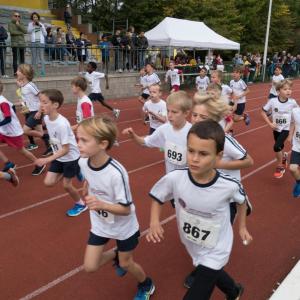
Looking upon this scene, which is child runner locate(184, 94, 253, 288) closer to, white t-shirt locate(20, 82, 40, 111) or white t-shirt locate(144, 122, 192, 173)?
white t-shirt locate(144, 122, 192, 173)

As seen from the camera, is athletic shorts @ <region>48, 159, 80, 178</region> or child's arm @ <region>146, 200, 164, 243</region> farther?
athletic shorts @ <region>48, 159, 80, 178</region>

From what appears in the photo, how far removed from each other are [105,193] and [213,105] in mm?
1265

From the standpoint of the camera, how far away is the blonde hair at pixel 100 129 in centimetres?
277

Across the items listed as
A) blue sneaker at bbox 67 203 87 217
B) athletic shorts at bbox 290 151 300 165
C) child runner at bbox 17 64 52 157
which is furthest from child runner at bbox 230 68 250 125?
blue sneaker at bbox 67 203 87 217

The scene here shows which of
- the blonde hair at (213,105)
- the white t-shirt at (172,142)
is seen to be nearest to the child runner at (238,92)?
the white t-shirt at (172,142)

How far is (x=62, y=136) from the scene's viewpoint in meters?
4.43

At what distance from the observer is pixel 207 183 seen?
240cm

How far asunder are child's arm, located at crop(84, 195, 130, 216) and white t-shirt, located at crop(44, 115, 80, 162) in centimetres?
193

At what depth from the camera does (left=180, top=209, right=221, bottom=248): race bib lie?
2.47 meters

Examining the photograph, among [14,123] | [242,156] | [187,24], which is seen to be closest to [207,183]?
[242,156]

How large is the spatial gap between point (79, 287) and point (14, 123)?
3546 millimetres

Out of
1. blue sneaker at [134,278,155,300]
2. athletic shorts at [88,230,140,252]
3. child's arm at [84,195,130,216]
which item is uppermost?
child's arm at [84,195,130,216]

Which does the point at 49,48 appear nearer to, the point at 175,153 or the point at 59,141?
the point at 59,141

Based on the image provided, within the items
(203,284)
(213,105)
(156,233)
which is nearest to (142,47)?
(213,105)
